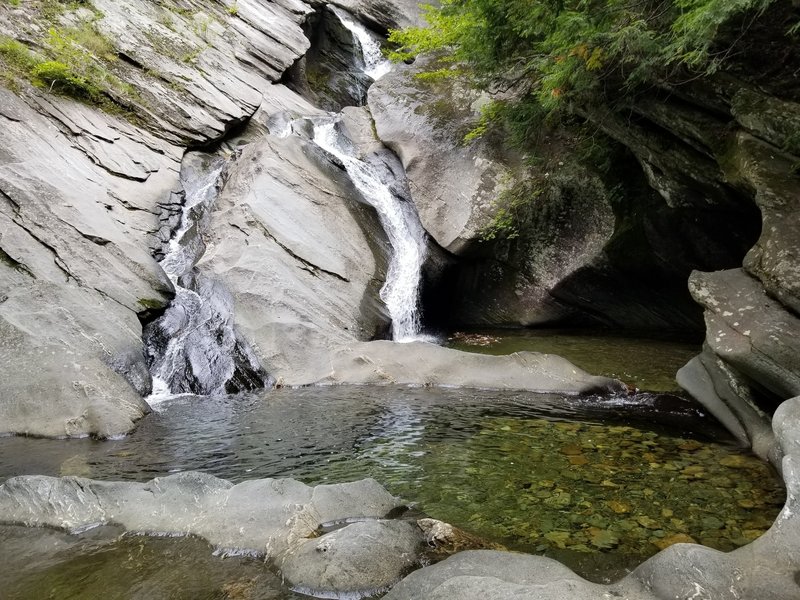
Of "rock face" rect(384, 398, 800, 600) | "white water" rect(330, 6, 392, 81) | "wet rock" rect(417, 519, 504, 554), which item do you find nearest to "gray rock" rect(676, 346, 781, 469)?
"rock face" rect(384, 398, 800, 600)

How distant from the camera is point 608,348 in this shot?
1200cm

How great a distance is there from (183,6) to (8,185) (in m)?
12.9

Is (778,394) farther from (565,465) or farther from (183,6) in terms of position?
(183,6)

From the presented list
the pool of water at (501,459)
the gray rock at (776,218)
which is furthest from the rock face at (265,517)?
the gray rock at (776,218)

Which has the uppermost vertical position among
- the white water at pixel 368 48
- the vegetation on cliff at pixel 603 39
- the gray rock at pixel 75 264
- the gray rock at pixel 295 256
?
the white water at pixel 368 48

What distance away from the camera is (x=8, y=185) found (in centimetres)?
1156

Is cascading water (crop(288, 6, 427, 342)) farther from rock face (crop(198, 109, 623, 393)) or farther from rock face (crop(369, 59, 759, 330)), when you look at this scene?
rock face (crop(369, 59, 759, 330))

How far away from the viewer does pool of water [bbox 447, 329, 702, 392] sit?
1013cm

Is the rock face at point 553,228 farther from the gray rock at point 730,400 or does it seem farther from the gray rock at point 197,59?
the gray rock at point 197,59

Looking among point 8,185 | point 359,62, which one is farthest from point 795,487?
point 359,62

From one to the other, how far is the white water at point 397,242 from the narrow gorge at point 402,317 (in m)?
0.09

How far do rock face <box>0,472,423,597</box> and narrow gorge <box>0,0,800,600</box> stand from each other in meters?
0.03

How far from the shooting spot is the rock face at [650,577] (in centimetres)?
356

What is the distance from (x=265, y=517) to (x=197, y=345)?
273 inches
